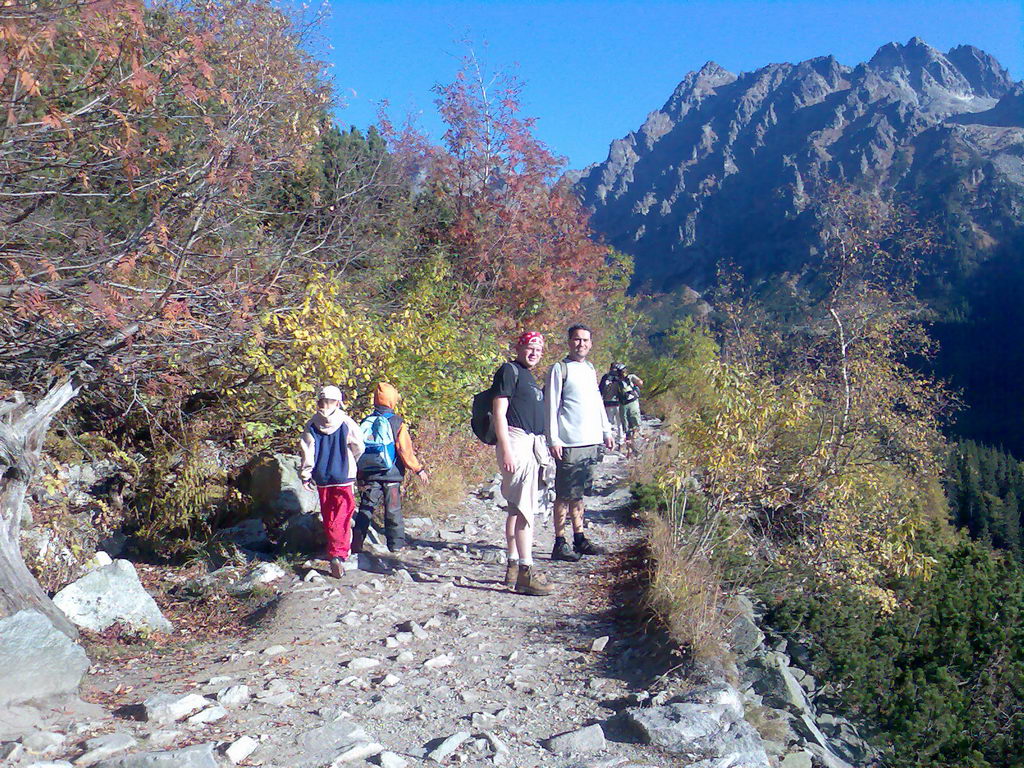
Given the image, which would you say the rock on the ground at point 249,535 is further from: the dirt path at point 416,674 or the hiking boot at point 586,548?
the hiking boot at point 586,548

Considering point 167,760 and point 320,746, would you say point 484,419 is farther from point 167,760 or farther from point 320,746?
point 167,760

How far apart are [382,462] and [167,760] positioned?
340cm

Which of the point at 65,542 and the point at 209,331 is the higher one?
the point at 209,331

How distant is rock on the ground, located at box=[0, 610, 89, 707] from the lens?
3.48 metres

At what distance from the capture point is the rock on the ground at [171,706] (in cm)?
350

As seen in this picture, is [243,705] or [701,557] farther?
[701,557]

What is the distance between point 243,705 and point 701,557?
3.16m

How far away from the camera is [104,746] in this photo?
314 cm

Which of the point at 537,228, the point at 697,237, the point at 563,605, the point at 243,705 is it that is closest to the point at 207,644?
the point at 243,705

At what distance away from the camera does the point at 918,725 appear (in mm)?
5305

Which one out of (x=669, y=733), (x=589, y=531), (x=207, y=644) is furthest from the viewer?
(x=589, y=531)

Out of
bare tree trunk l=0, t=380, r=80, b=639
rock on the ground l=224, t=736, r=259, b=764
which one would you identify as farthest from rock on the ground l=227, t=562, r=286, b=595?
rock on the ground l=224, t=736, r=259, b=764

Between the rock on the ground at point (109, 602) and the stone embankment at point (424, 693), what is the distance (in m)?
0.10

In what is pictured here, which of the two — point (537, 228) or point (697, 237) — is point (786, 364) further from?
point (697, 237)
